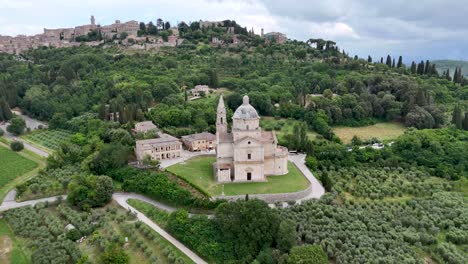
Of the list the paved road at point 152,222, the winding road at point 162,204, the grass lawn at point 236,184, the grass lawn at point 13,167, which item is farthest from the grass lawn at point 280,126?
the grass lawn at point 13,167

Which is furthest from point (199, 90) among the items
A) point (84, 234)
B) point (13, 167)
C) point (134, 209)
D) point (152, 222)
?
point (84, 234)

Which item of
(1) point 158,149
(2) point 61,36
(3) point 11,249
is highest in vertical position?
(2) point 61,36

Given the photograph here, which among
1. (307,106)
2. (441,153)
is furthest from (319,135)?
(441,153)

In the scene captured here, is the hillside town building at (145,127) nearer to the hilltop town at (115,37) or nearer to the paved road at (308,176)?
the paved road at (308,176)

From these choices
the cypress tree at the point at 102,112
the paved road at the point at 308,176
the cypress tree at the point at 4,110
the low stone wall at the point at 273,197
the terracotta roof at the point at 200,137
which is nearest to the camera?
the low stone wall at the point at 273,197

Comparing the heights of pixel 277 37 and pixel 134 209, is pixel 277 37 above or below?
above

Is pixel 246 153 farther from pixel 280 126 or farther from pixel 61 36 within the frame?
pixel 61 36
